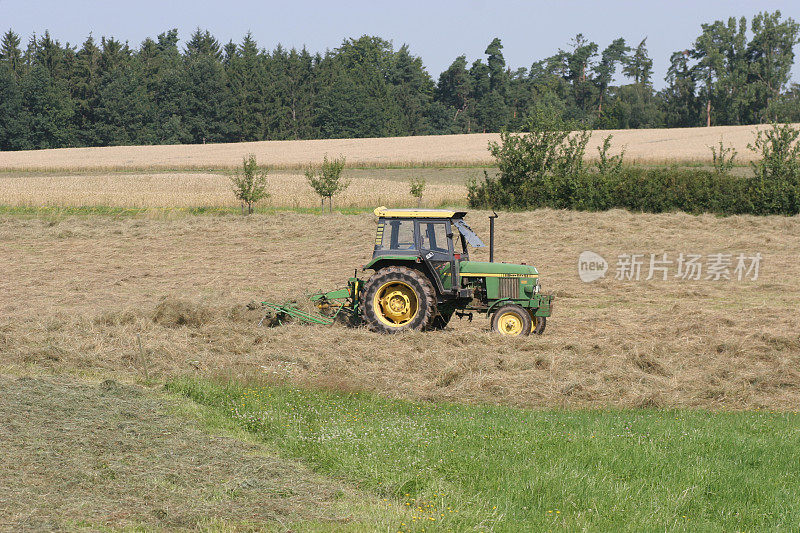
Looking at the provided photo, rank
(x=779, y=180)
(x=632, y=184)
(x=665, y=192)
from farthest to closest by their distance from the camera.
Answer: (x=632, y=184)
(x=665, y=192)
(x=779, y=180)

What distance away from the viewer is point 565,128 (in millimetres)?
37594

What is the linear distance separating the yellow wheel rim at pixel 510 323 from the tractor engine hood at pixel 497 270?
2.30 feet

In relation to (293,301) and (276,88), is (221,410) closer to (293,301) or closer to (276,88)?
(293,301)

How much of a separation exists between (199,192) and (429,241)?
3435 cm

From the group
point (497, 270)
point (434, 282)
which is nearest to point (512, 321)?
point (497, 270)

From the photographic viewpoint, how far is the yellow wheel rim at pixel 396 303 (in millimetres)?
14258

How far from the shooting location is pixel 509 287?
14281mm

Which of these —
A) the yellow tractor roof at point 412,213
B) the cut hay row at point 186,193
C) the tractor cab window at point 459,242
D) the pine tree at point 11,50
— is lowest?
the tractor cab window at point 459,242

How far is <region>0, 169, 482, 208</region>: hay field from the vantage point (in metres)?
39.7

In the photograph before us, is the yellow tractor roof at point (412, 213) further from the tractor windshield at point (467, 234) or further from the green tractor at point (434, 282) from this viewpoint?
the tractor windshield at point (467, 234)

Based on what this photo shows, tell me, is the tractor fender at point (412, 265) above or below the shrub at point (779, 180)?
below

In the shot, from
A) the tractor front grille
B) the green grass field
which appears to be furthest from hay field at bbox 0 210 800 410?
the green grass field

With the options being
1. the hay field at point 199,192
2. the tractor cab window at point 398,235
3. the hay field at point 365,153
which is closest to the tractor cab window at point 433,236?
Result: the tractor cab window at point 398,235

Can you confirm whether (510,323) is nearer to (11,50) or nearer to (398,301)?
(398,301)
